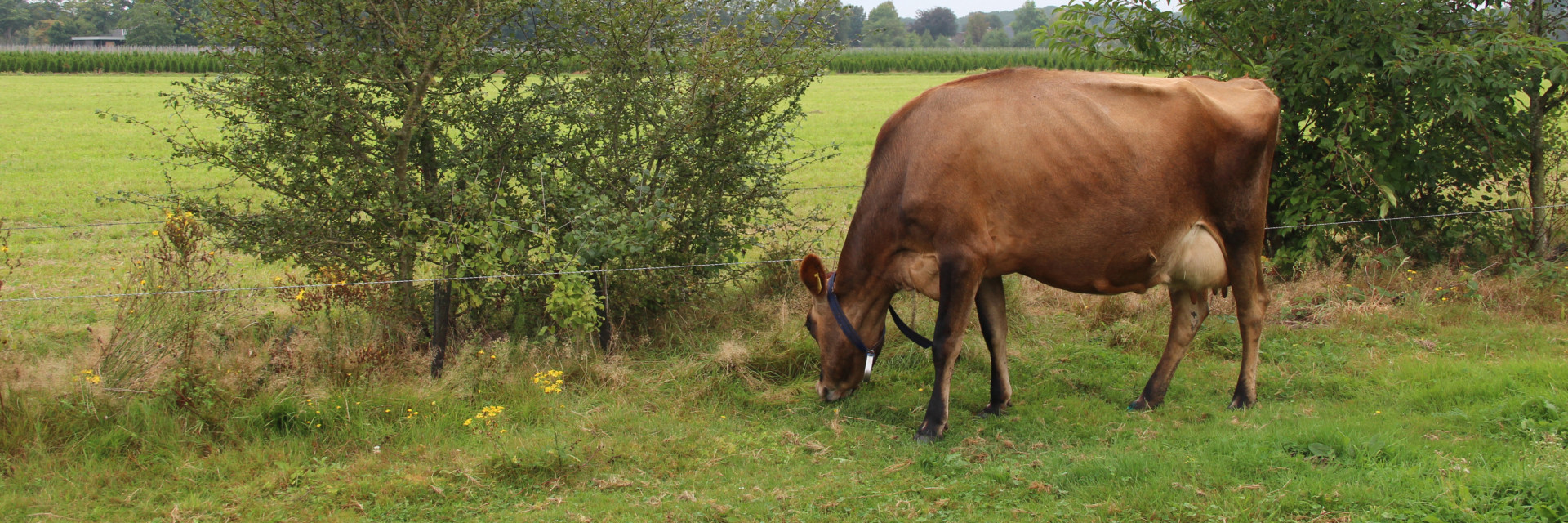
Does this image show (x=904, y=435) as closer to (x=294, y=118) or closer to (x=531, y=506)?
(x=531, y=506)

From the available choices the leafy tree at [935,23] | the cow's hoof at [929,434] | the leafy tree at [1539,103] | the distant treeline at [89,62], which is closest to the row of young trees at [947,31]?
the leafy tree at [935,23]

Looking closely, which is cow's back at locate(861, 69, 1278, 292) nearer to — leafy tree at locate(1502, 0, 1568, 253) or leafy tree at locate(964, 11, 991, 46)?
leafy tree at locate(1502, 0, 1568, 253)

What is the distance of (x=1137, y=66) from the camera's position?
31.8ft

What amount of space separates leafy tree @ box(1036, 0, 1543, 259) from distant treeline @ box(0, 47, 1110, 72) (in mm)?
40714

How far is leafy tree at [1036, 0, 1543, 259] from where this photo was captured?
312 inches

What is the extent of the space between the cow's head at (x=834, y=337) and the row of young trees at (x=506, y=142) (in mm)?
1188

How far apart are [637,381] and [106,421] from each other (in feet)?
9.18

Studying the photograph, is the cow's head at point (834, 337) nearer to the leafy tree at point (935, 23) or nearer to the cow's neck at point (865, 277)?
the cow's neck at point (865, 277)

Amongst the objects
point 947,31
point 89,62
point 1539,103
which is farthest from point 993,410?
point 947,31

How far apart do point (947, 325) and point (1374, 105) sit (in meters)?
4.93

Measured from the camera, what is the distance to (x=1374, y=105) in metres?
8.27

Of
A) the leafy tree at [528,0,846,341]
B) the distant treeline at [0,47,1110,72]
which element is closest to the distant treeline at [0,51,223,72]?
the distant treeline at [0,47,1110,72]

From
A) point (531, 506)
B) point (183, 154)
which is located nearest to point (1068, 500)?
point (531, 506)

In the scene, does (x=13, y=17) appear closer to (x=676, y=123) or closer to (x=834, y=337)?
(x=676, y=123)
